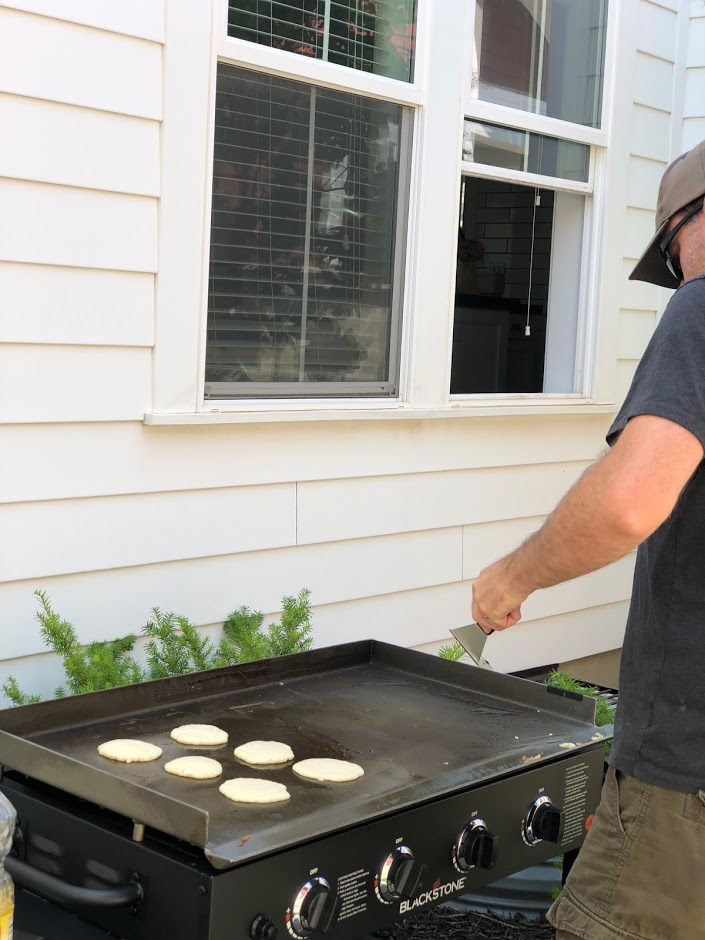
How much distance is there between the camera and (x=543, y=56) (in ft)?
14.4

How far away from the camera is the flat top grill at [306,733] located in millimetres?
1879

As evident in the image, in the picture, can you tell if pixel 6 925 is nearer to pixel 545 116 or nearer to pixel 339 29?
pixel 339 29

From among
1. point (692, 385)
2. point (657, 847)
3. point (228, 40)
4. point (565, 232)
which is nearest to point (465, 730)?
point (657, 847)

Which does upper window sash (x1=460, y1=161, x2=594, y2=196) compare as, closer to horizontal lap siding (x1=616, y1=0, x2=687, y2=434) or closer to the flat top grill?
horizontal lap siding (x1=616, y1=0, x2=687, y2=434)

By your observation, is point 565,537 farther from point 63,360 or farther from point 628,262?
point 628,262

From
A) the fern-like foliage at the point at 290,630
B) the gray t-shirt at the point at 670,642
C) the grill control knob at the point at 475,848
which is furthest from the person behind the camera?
the fern-like foliage at the point at 290,630

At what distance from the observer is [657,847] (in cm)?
186

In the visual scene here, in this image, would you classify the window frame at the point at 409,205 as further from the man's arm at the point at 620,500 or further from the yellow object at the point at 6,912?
the man's arm at the point at 620,500

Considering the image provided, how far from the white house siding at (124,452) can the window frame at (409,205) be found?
0.06 m

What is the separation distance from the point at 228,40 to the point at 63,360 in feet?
3.45

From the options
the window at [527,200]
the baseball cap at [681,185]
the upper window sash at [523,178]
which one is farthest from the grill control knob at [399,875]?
the upper window sash at [523,178]

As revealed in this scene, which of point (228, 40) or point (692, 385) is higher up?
point (228, 40)

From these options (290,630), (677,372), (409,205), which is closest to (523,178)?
(409,205)

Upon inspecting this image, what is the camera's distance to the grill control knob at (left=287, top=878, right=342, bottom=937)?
1.85m
